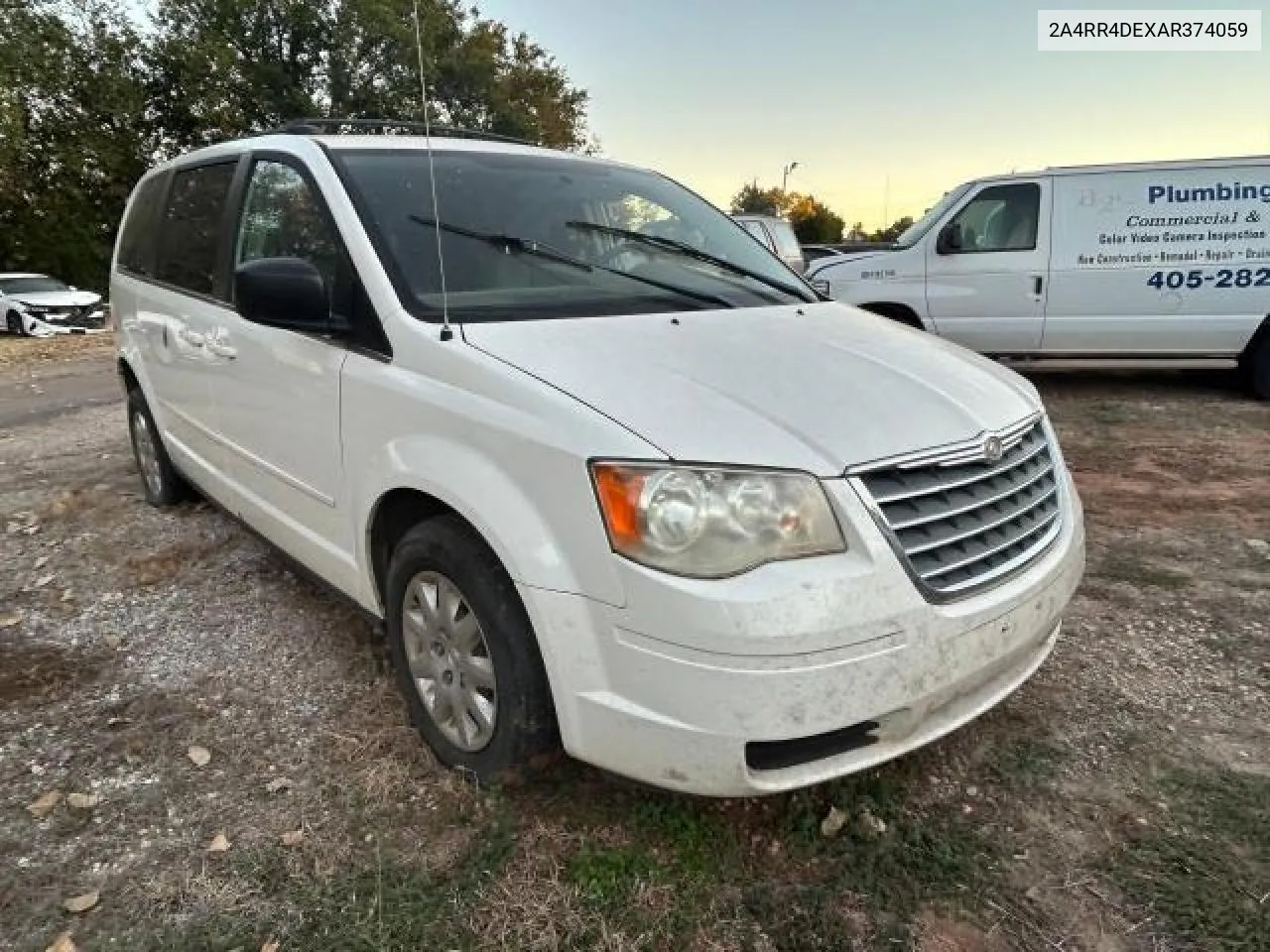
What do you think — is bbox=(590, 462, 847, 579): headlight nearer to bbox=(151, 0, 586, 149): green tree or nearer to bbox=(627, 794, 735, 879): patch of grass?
bbox=(627, 794, 735, 879): patch of grass

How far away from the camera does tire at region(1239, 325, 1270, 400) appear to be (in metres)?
7.19

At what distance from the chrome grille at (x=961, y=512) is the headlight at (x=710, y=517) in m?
0.14

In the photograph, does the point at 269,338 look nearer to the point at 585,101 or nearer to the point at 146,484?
the point at 146,484

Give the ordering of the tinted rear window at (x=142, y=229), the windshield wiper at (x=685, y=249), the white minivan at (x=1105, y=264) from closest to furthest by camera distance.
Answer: the windshield wiper at (x=685, y=249), the tinted rear window at (x=142, y=229), the white minivan at (x=1105, y=264)

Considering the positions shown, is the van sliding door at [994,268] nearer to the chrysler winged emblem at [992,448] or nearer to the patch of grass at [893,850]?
the chrysler winged emblem at [992,448]

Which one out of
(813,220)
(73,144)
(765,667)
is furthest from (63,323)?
(813,220)

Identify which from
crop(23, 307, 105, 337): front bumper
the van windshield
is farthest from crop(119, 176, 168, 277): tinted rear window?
crop(23, 307, 105, 337): front bumper

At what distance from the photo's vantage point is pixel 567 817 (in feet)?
7.15

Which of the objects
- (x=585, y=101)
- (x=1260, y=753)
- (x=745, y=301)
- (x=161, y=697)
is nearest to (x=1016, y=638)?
(x=1260, y=753)

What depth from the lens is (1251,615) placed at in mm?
3297

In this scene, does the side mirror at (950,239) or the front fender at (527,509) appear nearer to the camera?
the front fender at (527,509)

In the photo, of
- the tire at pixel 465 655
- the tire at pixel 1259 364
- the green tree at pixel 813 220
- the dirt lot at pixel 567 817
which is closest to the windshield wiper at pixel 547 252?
the tire at pixel 465 655

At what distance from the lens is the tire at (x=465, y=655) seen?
2023mm

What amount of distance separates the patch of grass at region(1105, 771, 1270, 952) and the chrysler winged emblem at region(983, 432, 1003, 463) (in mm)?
992
